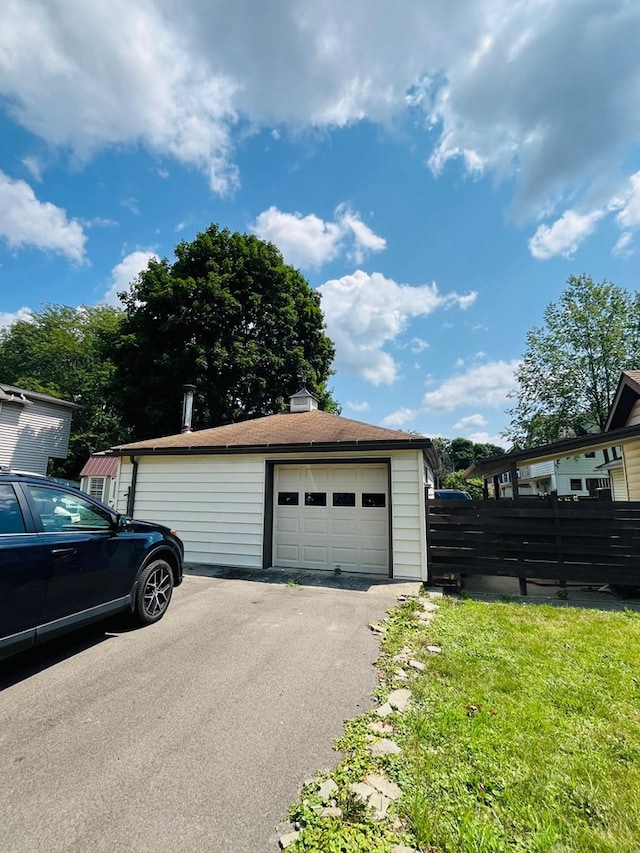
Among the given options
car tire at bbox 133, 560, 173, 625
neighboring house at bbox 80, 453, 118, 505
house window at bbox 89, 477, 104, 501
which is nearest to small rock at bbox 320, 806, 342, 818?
car tire at bbox 133, 560, 173, 625

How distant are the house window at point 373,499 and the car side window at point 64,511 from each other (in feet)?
16.8

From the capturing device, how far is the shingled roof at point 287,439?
750 cm

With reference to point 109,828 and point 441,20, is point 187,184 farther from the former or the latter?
point 109,828

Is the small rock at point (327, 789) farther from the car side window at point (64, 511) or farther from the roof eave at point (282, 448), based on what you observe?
the roof eave at point (282, 448)

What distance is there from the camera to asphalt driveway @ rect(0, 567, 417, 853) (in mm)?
1787

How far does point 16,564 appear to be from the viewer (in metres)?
2.88

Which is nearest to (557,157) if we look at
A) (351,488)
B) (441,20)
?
(441,20)

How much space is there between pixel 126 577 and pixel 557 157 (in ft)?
38.3

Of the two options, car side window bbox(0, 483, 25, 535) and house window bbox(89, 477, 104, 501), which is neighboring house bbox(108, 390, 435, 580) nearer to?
car side window bbox(0, 483, 25, 535)

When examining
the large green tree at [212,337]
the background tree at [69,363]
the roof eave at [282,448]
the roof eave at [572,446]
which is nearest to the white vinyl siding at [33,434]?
the background tree at [69,363]

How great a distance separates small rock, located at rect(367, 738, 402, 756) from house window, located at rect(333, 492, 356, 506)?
5611 mm

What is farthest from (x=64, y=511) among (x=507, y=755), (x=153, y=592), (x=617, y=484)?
(x=617, y=484)

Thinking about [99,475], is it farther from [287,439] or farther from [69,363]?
[287,439]

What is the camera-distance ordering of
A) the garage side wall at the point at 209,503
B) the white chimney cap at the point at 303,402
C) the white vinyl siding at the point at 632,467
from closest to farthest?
the garage side wall at the point at 209,503, the white vinyl siding at the point at 632,467, the white chimney cap at the point at 303,402
